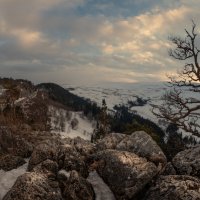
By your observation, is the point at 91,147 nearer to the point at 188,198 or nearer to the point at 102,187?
the point at 102,187

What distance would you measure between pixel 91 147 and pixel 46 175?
7462 mm

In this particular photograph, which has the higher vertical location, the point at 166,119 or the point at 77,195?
the point at 166,119

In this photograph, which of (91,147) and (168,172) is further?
(91,147)

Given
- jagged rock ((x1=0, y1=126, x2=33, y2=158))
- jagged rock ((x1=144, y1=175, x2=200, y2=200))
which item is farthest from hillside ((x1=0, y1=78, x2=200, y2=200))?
jagged rock ((x1=0, y1=126, x2=33, y2=158))

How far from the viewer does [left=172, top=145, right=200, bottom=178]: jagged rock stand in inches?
1107

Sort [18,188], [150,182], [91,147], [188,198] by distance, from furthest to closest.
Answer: [91,147]
[150,182]
[18,188]
[188,198]

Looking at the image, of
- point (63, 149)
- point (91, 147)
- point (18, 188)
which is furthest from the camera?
point (91, 147)

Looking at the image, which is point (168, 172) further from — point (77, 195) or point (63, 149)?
point (63, 149)

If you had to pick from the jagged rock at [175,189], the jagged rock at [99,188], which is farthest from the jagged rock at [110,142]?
the jagged rock at [175,189]

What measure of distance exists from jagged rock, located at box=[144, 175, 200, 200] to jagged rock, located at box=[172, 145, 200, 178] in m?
2.07

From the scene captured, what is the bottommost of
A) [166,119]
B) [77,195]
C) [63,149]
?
[77,195]

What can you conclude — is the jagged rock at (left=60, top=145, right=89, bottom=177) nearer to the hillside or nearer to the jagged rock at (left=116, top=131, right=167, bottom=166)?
the hillside

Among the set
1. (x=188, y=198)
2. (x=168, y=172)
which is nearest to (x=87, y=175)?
(x=168, y=172)

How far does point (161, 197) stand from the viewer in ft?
81.7
